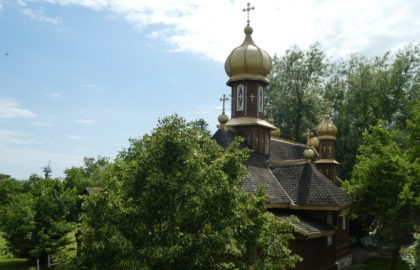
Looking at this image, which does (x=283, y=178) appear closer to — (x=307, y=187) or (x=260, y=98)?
(x=307, y=187)

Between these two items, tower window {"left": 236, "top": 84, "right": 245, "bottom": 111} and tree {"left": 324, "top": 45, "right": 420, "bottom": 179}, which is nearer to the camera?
tower window {"left": 236, "top": 84, "right": 245, "bottom": 111}

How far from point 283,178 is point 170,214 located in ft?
42.9

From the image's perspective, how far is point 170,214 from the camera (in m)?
8.52

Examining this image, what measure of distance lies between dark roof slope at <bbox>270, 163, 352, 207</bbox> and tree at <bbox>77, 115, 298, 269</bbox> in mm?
10345

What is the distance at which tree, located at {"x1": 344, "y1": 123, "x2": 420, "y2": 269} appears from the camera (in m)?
17.2

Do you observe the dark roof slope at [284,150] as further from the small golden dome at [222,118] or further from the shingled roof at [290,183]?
the small golden dome at [222,118]

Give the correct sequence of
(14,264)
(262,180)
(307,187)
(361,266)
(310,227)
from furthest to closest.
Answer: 1. (14,264)
2. (361,266)
3. (307,187)
4. (262,180)
5. (310,227)

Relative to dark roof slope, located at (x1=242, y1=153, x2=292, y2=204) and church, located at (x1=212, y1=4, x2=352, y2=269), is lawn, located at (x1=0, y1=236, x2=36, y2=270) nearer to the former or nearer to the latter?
Answer: church, located at (x1=212, y1=4, x2=352, y2=269)

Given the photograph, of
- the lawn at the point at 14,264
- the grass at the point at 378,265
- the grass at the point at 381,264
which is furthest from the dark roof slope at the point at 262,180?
the lawn at the point at 14,264

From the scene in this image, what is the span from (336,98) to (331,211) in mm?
21463

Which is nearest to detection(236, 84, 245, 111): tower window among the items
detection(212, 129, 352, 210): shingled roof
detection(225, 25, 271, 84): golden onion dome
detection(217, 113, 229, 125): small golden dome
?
detection(225, 25, 271, 84): golden onion dome

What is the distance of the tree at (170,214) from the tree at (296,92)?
29205 mm

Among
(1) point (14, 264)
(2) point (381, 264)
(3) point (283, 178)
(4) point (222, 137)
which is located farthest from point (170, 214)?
(1) point (14, 264)

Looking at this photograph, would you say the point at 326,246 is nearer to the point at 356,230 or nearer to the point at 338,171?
the point at 356,230
